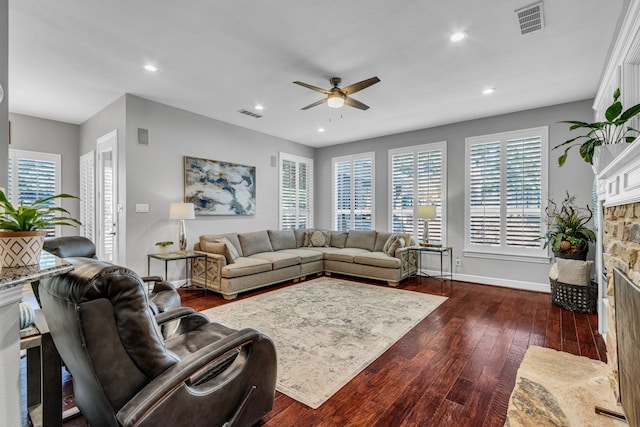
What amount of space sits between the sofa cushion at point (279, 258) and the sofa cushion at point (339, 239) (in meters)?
1.41

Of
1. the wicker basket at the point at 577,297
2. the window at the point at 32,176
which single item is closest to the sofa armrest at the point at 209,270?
the window at the point at 32,176

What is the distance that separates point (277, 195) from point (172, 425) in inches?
214

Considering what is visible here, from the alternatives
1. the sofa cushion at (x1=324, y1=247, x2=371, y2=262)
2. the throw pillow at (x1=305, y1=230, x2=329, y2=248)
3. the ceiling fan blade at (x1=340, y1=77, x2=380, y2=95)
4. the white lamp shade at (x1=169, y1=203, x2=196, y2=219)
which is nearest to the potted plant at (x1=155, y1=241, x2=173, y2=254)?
the white lamp shade at (x1=169, y1=203, x2=196, y2=219)

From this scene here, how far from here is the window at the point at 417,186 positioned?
5.58m

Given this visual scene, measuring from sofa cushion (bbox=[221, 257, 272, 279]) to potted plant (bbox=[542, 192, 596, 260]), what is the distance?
408 cm

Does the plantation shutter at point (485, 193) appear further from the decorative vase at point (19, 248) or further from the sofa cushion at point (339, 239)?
the decorative vase at point (19, 248)

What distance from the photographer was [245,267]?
446 centimetres

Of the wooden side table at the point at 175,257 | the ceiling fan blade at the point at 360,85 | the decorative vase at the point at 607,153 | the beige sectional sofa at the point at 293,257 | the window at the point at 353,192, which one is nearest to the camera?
the decorative vase at the point at 607,153

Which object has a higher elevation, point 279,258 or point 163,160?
point 163,160

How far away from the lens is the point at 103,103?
4.55 metres

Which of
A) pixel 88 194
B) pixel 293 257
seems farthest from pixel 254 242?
pixel 88 194

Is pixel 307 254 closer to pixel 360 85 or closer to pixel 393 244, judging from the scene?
pixel 393 244

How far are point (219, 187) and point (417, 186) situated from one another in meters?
3.71

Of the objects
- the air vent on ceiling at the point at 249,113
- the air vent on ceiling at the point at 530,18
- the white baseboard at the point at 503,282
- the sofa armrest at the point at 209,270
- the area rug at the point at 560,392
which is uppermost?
the air vent on ceiling at the point at 249,113
